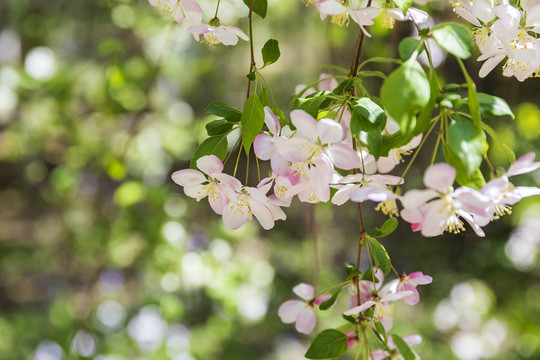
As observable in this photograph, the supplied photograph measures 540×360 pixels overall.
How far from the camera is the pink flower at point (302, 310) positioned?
593 millimetres

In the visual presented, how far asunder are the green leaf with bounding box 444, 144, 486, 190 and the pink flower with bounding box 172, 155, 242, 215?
169 mm

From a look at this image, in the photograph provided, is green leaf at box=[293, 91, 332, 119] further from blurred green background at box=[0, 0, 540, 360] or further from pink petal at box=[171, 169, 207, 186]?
blurred green background at box=[0, 0, 540, 360]

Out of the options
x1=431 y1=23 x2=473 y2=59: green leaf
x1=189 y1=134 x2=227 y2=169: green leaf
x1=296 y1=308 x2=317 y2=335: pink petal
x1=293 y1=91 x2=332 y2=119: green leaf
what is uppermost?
x1=431 y1=23 x2=473 y2=59: green leaf

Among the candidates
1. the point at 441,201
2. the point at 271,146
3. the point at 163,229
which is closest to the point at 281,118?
the point at 271,146

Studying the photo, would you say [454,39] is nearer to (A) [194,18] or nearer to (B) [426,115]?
(B) [426,115]

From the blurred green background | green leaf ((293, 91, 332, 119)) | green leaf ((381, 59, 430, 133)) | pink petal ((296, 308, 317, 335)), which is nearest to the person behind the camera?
green leaf ((381, 59, 430, 133))

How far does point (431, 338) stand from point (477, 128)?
2105 mm

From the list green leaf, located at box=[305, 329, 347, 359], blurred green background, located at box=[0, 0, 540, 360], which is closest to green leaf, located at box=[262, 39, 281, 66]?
green leaf, located at box=[305, 329, 347, 359]

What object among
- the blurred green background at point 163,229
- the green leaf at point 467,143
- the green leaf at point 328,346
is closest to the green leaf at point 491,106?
the green leaf at point 467,143

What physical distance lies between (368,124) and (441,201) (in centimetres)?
7

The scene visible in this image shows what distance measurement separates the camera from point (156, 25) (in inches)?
54.5

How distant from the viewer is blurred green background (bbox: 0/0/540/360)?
4.67 feet

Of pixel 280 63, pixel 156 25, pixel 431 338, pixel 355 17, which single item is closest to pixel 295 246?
pixel 431 338

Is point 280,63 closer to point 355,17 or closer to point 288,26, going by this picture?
point 288,26
